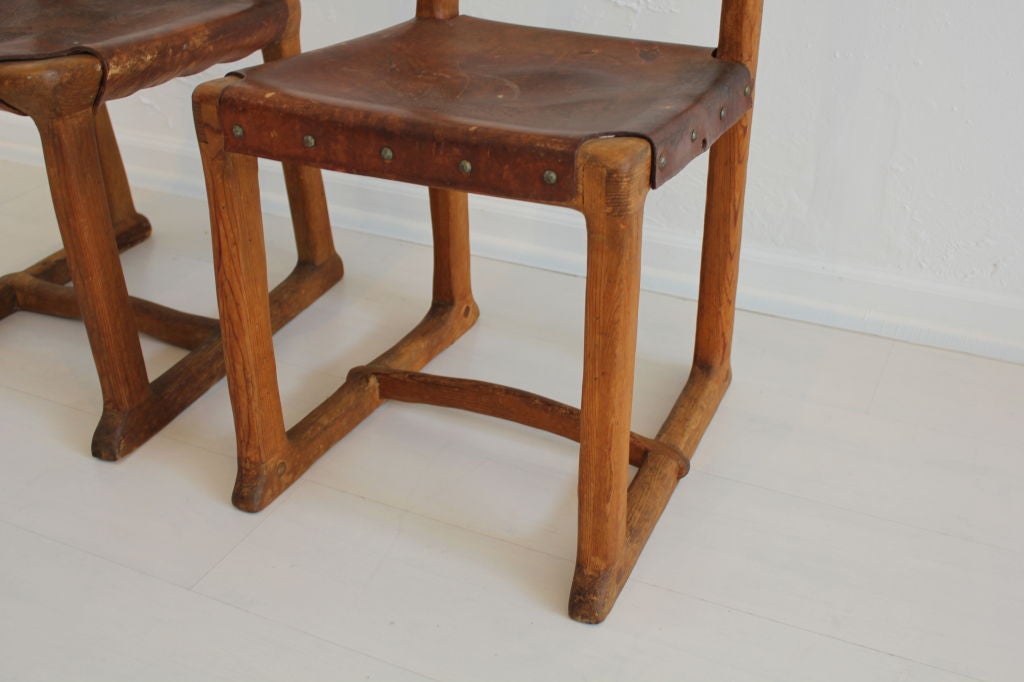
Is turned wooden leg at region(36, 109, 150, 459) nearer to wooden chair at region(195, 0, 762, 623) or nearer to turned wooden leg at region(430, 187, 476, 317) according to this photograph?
wooden chair at region(195, 0, 762, 623)

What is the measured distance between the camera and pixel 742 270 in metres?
1.62

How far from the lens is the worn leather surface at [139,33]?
1171 millimetres

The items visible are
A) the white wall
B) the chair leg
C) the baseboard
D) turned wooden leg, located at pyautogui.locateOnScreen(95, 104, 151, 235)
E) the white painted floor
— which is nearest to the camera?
the white painted floor

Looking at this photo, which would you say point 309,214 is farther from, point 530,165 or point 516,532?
point 530,165

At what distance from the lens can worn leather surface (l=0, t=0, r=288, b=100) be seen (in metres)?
1.17

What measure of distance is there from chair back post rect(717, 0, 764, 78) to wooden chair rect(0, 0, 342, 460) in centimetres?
56

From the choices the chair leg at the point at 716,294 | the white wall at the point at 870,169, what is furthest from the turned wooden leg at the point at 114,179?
the chair leg at the point at 716,294

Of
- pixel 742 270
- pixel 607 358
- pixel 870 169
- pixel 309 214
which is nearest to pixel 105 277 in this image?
pixel 309 214

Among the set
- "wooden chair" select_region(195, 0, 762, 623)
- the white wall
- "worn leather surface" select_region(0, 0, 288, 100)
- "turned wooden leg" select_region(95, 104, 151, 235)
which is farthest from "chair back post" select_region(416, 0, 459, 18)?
"turned wooden leg" select_region(95, 104, 151, 235)

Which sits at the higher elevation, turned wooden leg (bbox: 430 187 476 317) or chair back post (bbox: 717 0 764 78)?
chair back post (bbox: 717 0 764 78)

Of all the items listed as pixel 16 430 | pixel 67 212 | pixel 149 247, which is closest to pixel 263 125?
pixel 67 212

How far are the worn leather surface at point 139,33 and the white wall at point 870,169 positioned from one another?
0.41 meters

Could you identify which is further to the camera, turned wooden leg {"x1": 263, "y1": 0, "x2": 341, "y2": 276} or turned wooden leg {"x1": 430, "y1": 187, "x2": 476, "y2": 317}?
turned wooden leg {"x1": 263, "y1": 0, "x2": 341, "y2": 276}

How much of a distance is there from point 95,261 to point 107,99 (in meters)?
0.18
